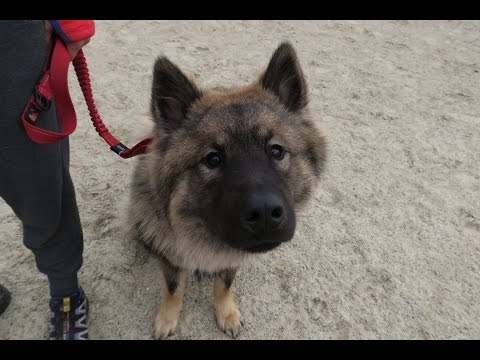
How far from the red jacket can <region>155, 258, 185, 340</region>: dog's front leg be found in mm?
1566

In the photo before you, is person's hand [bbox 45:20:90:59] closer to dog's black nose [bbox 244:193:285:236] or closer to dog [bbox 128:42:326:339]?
dog [bbox 128:42:326:339]

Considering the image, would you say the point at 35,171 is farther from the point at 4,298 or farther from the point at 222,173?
the point at 4,298

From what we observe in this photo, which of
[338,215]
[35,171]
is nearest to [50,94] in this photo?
[35,171]

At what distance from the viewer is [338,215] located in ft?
11.6

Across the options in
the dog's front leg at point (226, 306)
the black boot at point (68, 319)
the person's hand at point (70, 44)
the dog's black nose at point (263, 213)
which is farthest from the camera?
the dog's front leg at point (226, 306)

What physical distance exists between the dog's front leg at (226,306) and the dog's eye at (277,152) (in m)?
0.93

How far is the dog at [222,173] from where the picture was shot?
196cm

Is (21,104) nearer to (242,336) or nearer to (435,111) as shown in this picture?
(242,336)

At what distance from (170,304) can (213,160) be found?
1.20 metres

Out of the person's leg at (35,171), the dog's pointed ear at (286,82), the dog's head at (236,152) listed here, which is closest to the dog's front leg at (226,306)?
the dog's head at (236,152)

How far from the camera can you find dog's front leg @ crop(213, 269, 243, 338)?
2707 millimetres

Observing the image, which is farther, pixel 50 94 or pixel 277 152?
pixel 277 152

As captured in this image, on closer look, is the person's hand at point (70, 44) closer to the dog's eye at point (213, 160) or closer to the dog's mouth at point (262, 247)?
the dog's eye at point (213, 160)

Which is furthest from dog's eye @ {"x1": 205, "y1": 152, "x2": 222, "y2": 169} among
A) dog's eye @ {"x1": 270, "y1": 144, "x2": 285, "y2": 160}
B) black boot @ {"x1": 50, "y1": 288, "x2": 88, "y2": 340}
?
black boot @ {"x1": 50, "y1": 288, "x2": 88, "y2": 340}
